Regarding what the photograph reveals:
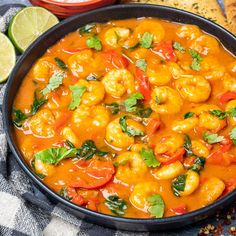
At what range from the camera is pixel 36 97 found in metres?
4.52

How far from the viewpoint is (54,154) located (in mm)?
4098

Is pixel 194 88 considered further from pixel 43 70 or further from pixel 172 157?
pixel 43 70

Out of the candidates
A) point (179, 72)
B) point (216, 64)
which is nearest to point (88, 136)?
point (179, 72)

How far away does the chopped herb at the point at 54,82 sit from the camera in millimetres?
4520

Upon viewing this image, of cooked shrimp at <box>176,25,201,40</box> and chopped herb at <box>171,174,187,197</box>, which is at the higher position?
cooked shrimp at <box>176,25,201,40</box>

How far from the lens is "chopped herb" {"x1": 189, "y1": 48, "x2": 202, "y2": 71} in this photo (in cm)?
467

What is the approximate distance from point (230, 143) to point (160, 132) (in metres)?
0.56

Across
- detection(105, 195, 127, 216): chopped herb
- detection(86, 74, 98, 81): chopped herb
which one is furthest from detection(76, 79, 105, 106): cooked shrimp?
detection(105, 195, 127, 216): chopped herb

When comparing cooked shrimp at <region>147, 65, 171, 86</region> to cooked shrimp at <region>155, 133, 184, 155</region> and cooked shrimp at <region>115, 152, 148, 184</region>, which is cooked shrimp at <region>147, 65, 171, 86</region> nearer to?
cooked shrimp at <region>155, 133, 184, 155</region>

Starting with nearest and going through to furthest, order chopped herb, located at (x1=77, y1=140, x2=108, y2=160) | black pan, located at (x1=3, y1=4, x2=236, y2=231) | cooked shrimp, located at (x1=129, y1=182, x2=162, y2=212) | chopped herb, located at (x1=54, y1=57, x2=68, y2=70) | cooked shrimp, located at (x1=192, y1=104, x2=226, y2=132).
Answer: black pan, located at (x1=3, y1=4, x2=236, y2=231), cooked shrimp, located at (x1=129, y1=182, x2=162, y2=212), chopped herb, located at (x1=77, y1=140, x2=108, y2=160), cooked shrimp, located at (x1=192, y1=104, x2=226, y2=132), chopped herb, located at (x1=54, y1=57, x2=68, y2=70)

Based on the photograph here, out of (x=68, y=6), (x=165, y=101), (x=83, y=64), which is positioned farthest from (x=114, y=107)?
(x=68, y=6)

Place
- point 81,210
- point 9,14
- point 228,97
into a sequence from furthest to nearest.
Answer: point 9,14 → point 228,97 → point 81,210

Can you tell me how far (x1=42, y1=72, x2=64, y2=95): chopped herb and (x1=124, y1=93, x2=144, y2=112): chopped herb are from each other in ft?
2.03

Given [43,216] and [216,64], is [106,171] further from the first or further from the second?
[216,64]
